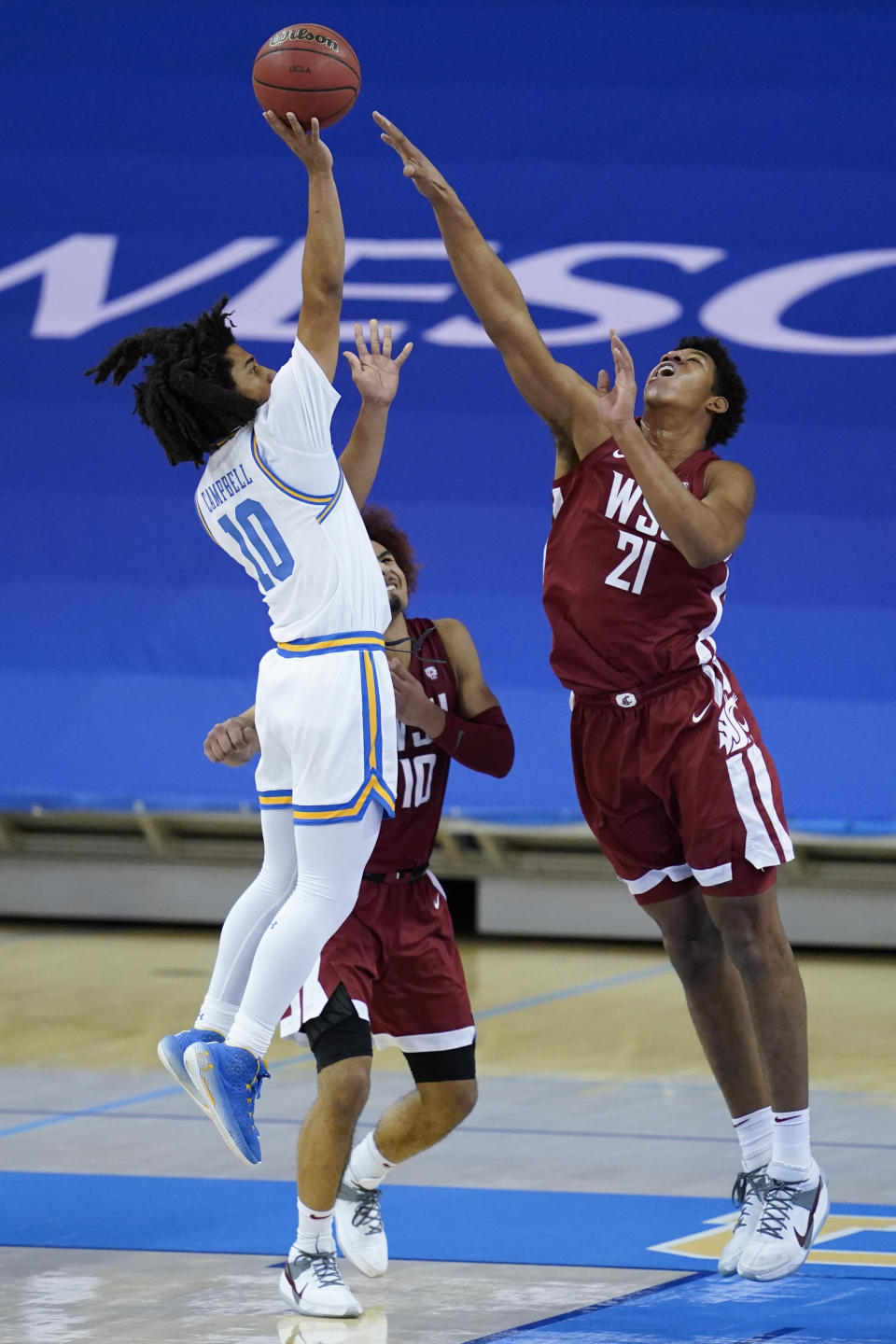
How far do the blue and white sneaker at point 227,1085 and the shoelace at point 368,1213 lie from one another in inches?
30.5

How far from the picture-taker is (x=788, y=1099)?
4.79 meters

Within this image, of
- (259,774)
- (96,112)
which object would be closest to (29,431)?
(96,112)

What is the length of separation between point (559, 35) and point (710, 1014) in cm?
631

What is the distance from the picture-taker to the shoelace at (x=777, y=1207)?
472cm

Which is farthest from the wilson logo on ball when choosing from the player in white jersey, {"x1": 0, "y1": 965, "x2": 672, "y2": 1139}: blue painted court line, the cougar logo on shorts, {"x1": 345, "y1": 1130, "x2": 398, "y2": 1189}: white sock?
{"x1": 0, "y1": 965, "x2": 672, "y2": 1139}: blue painted court line

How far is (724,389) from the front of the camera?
5160 mm

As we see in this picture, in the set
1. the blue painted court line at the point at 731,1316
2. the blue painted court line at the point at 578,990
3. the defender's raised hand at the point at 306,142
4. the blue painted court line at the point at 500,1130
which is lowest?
the blue painted court line at the point at 731,1316

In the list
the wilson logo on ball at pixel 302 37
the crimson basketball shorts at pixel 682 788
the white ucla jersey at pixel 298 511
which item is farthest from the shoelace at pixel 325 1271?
the wilson logo on ball at pixel 302 37

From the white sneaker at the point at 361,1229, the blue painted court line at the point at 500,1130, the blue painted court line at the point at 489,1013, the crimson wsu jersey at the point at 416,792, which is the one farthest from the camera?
the blue painted court line at the point at 489,1013

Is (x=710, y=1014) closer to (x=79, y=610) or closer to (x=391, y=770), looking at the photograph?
(x=391, y=770)

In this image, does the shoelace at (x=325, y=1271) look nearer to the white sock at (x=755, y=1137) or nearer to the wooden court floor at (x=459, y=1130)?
the wooden court floor at (x=459, y=1130)

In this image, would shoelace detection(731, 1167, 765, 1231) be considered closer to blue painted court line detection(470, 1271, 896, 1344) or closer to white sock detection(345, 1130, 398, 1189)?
blue painted court line detection(470, 1271, 896, 1344)

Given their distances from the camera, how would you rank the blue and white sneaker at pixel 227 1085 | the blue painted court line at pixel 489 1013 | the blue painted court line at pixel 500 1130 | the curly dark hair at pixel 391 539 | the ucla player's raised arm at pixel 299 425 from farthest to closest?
the blue painted court line at pixel 489 1013 → the blue painted court line at pixel 500 1130 → the curly dark hair at pixel 391 539 → the ucla player's raised arm at pixel 299 425 → the blue and white sneaker at pixel 227 1085

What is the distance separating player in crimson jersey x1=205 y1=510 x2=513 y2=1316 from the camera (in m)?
4.94
